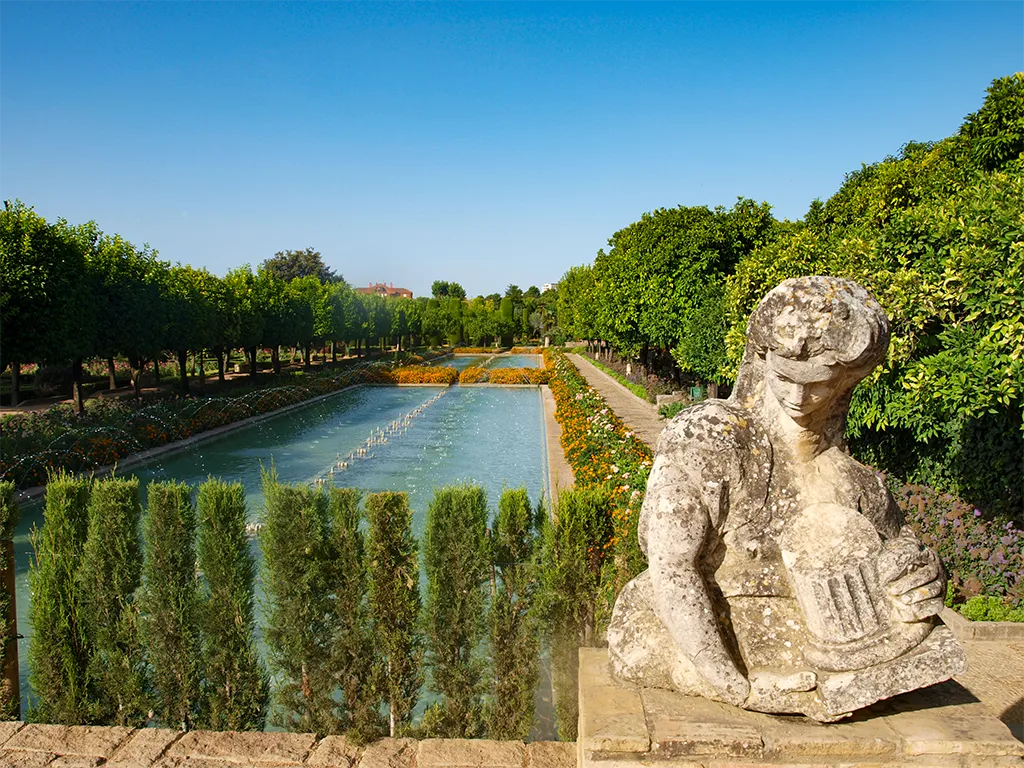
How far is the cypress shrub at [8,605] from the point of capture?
5070 millimetres

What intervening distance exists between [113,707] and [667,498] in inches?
185

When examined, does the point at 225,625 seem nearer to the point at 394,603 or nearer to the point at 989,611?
the point at 394,603

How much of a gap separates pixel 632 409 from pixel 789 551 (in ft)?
73.7

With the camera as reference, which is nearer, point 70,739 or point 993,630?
point 70,739

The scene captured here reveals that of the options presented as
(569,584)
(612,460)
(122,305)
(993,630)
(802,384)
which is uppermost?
(122,305)

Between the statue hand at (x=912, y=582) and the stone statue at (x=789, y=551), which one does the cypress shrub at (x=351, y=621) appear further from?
the statue hand at (x=912, y=582)

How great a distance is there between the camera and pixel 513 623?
5.00 metres

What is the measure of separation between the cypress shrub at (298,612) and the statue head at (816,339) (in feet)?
11.2

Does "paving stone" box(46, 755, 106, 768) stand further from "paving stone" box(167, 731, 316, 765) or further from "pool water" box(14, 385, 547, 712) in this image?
"pool water" box(14, 385, 547, 712)

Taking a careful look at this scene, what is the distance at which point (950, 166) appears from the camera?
615 inches

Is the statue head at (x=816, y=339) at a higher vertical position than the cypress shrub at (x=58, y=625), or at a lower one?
higher

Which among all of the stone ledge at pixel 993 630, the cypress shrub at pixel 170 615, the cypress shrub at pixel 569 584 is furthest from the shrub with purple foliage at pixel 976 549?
the cypress shrub at pixel 170 615

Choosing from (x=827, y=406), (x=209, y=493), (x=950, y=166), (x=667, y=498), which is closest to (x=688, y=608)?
(x=667, y=498)

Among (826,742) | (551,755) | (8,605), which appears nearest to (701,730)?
(826,742)
